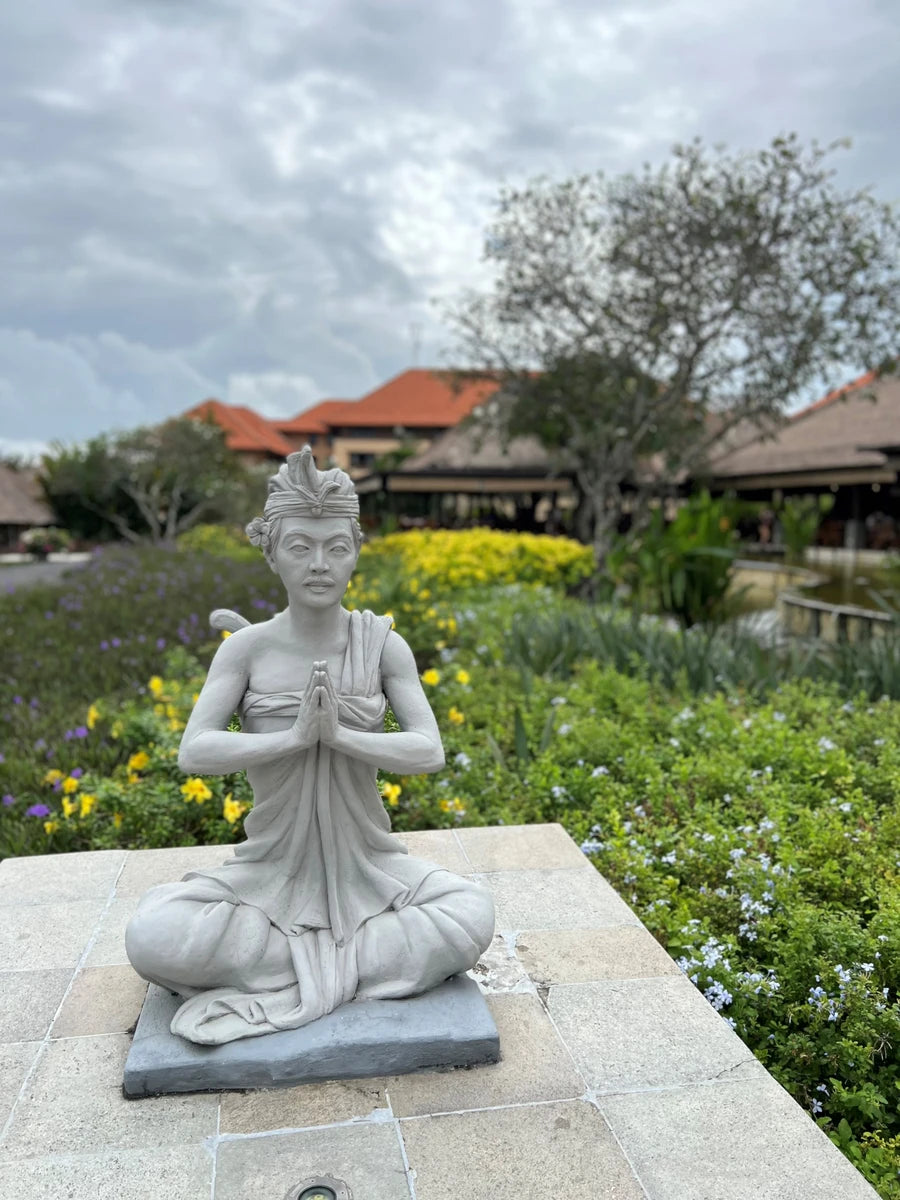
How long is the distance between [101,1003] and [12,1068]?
0.28 metres

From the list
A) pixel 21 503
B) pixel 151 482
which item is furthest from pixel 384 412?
pixel 151 482

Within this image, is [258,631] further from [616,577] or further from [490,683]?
[616,577]

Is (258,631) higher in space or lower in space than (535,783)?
higher

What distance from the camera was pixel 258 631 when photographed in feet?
7.45

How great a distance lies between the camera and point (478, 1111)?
6.45ft

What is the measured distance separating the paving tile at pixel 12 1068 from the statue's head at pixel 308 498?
1.36 m

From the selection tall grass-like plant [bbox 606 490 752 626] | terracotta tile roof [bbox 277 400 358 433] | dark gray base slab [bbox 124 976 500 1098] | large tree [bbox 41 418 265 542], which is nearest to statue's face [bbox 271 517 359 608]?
dark gray base slab [bbox 124 976 500 1098]

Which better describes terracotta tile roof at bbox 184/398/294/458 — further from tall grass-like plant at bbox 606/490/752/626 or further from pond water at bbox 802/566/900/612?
tall grass-like plant at bbox 606/490/752/626

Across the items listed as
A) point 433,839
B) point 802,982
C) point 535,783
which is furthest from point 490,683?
point 802,982

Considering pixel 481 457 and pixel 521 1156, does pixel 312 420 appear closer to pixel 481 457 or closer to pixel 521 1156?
pixel 481 457

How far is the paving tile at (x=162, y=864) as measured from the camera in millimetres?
2997

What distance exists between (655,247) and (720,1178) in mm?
12013

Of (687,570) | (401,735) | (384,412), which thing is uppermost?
(384,412)

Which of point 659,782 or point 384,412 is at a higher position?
point 384,412
